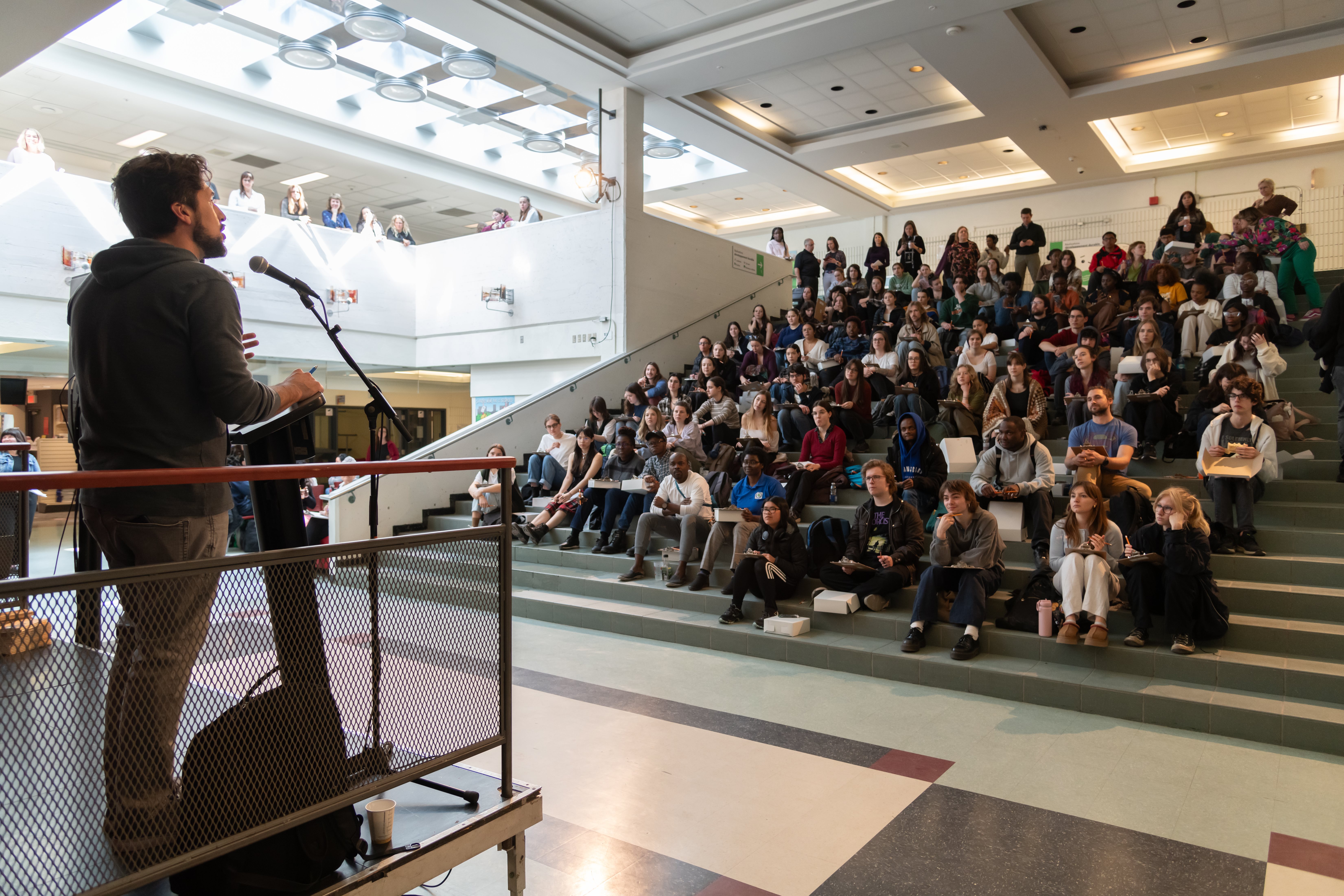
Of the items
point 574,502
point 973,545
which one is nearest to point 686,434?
point 574,502

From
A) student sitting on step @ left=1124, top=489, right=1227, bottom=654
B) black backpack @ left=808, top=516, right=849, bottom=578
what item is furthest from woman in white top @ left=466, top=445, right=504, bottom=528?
student sitting on step @ left=1124, top=489, right=1227, bottom=654

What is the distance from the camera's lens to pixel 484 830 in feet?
6.86

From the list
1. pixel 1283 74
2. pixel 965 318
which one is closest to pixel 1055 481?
pixel 965 318

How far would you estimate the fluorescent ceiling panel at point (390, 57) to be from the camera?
35.6 feet

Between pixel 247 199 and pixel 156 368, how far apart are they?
Answer: 12064 mm

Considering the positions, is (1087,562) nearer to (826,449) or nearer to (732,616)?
(732,616)

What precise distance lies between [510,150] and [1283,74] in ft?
36.9

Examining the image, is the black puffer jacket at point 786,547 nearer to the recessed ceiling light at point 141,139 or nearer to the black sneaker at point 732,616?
the black sneaker at point 732,616

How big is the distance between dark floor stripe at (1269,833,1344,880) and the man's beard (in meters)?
3.77

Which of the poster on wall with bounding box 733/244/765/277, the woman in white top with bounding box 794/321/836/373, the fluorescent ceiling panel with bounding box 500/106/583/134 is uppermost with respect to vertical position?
the fluorescent ceiling panel with bounding box 500/106/583/134

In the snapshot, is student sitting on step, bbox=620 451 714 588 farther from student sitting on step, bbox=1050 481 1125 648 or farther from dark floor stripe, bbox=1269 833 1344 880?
dark floor stripe, bbox=1269 833 1344 880

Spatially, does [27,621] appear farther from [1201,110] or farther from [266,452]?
[1201,110]

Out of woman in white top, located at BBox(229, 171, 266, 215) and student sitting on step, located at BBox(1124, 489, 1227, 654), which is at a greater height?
woman in white top, located at BBox(229, 171, 266, 215)

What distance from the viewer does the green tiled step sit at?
4047 millimetres
